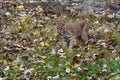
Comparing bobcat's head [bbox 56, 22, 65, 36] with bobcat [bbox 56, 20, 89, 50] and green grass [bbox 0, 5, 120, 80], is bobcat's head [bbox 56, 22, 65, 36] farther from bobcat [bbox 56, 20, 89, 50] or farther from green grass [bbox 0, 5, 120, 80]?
green grass [bbox 0, 5, 120, 80]

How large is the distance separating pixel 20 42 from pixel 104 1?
4.55 m

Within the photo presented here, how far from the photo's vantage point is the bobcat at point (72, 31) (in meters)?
10.7

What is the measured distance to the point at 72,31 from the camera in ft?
36.4

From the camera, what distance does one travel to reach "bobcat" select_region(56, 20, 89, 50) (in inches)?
420

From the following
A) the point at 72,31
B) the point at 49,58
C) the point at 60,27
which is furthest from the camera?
the point at 72,31

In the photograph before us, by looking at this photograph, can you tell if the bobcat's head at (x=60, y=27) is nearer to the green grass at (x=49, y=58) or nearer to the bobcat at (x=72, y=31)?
the bobcat at (x=72, y=31)

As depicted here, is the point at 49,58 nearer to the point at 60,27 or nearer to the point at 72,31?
the point at 60,27

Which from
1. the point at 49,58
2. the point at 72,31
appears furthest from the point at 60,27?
the point at 49,58

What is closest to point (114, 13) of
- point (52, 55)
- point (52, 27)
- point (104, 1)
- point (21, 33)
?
point (104, 1)

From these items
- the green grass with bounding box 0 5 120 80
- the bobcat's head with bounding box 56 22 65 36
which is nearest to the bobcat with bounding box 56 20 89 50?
the bobcat's head with bounding box 56 22 65 36

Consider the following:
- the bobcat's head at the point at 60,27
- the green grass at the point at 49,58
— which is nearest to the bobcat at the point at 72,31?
the bobcat's head at the point at 60,27

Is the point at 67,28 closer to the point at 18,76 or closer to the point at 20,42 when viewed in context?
the point at 20,42

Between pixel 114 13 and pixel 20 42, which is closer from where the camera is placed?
pixel 20 42

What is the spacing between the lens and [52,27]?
1225 cm
